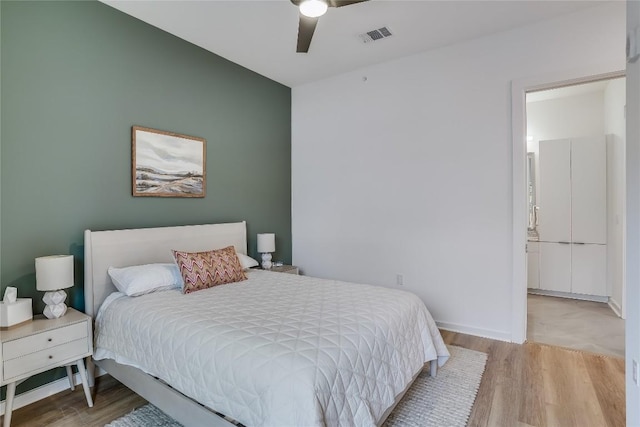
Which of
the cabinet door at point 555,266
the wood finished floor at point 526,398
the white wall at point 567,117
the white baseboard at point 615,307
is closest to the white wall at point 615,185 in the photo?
the white baseboard at point 615,307

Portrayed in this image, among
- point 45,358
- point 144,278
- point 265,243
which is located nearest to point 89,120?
point 144,278

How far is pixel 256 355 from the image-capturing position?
60.4 inches

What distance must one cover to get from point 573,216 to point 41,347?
6.01m

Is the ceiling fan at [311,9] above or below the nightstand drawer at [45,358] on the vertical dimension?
above

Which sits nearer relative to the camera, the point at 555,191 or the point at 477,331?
the point at 477,331

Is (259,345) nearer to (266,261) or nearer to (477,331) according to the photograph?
(266,261)

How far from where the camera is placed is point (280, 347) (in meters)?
1.56

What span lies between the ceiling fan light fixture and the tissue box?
8.54 feet

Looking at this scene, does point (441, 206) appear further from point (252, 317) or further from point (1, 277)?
point (1, 277)

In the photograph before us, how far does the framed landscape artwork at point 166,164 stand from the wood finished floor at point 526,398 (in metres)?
1.64

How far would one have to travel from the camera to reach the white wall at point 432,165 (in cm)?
314

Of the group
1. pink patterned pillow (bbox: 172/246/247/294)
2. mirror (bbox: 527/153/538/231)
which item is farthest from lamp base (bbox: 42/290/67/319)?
mirror (bbox: 527/153/538/231)

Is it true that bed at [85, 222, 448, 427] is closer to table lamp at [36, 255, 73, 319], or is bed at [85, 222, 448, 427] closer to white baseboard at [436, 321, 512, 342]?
table lamp at [36, 255, 73, 319]

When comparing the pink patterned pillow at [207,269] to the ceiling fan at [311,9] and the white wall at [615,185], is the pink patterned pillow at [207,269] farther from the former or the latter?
the white wall at [615,185]
